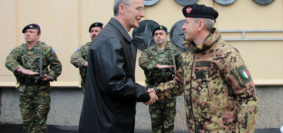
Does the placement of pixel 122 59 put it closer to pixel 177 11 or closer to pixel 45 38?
pixel 177 11

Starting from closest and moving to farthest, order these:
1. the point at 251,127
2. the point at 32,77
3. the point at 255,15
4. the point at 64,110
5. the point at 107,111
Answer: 1. the point at 251,127
2. the point at 107,111
3. the point at 32,77
4. the point at 255,15
5. the point at 64,110

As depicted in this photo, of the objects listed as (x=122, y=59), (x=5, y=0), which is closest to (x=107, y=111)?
(x=122, y=59)

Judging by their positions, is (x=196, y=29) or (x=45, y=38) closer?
(x=196, y=29)

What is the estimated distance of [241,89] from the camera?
2037mm

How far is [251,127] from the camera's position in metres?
2.00

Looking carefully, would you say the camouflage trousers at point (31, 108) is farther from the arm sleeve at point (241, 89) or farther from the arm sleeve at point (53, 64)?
the arm sleeve at point (241, 89)

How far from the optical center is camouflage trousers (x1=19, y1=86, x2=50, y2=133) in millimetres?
5031

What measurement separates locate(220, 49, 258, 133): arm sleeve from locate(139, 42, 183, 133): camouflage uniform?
2.78 meters

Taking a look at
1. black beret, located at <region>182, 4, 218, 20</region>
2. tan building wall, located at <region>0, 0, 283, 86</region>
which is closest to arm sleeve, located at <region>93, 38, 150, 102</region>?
black beret, located at <region>182, 4, 218, 20</region>

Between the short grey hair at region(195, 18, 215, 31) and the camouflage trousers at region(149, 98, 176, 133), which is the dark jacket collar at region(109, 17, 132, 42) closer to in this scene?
the short grey hair at region(195, 18, 215, 31)

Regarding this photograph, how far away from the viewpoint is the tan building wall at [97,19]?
590cm

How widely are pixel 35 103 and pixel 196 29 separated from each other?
372 cm

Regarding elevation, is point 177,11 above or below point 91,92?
above

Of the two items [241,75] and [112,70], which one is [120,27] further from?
[241,75]
